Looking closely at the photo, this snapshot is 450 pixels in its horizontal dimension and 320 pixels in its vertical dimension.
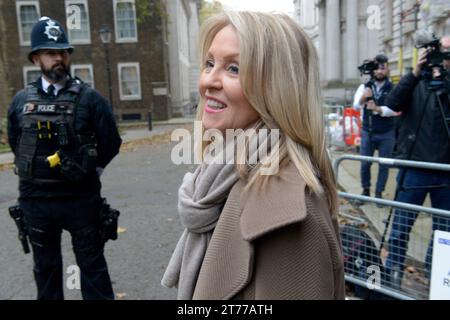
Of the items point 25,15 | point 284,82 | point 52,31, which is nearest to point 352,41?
point 25,15

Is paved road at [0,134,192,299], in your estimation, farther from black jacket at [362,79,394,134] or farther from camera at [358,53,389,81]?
camera at [358,53,389,81]

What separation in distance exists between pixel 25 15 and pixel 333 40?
2120cm

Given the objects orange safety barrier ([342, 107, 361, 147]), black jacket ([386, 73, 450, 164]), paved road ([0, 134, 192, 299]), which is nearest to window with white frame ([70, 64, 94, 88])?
paved road ([0, 134, 192, 299])

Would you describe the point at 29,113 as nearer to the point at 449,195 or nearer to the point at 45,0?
the point at 449,195

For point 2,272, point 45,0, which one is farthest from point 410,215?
point 45,0

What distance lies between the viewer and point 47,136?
10.1 ft

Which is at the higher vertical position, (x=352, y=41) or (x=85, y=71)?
(x=352, y=41)

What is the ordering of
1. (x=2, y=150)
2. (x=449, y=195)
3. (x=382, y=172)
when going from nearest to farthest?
(x=449, y=195) → (x=382, y=172) → (x=2, y=150)

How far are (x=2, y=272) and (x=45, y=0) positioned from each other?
1084 inches

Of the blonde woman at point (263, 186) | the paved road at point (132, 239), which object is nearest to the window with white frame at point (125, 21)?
the paved road at point (132, 239)

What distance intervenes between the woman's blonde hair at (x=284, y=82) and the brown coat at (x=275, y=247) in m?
0.06

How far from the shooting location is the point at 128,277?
420cm

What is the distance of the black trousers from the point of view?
3.11m

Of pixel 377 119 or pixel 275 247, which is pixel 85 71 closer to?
pixel 377 119
